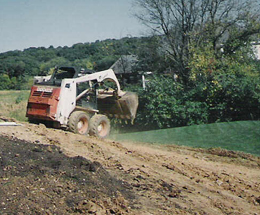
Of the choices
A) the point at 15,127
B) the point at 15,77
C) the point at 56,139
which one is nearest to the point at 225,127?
the point at 56,139

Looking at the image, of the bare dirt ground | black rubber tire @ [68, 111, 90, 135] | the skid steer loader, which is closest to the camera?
the bare dirt ground

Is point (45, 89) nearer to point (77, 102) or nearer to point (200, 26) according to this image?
point (77, 102)

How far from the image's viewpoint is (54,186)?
5.29 metres

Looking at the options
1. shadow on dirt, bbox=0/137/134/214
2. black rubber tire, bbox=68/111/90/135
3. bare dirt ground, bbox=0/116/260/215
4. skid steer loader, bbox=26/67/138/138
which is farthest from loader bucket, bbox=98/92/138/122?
shadow on dirt, bbox=0/137/134/214

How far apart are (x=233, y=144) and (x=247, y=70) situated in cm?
867

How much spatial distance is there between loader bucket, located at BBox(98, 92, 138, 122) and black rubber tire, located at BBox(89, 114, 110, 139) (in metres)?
1.22

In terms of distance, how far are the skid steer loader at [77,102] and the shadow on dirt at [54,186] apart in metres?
4.76

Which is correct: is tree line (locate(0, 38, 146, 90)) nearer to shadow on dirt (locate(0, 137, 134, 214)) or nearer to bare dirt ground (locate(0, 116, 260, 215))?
bare dirt ground (locate(0, 116, 260, 215))

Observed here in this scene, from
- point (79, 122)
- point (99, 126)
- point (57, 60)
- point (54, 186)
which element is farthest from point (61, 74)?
point (57, 60)

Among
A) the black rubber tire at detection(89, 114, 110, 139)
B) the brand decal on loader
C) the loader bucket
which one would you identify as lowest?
the black rubber tire at detection(89, 114, 110, 139)

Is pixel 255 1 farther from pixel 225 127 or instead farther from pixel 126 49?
pixel 225 127

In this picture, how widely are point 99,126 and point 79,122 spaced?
1105mm

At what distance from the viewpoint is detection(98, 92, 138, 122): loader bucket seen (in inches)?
569

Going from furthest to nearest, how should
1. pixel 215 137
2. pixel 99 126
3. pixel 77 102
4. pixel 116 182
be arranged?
pixel 99 126
pixel 77 102
pixel 215 137
pixel 116 182
